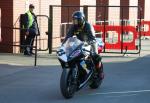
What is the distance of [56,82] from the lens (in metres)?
12.8

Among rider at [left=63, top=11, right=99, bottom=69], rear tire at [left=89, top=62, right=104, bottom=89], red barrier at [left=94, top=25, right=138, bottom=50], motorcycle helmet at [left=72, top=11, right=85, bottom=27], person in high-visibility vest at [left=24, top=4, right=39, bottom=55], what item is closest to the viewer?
motorcycle helmet at [left=72, top=11, right=85, bottom=27]

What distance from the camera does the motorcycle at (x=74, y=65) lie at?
34.2ft

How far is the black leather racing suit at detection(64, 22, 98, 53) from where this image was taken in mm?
11211

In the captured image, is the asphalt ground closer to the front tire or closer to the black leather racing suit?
the front tire

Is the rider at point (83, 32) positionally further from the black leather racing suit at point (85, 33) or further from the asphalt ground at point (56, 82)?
the asphalt ground at point (56, 82)

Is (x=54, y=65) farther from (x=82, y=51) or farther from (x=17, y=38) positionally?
(x=82, y=51)

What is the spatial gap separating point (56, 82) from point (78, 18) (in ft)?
7.44

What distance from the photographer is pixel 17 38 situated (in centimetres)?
1994

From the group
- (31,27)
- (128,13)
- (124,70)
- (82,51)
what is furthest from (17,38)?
(128,13)

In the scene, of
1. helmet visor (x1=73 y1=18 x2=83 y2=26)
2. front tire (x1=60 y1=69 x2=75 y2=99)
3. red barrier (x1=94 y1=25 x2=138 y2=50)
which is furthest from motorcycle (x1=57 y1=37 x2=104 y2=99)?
red barrier (x1=94 y1=25 x2=138 y2=50)

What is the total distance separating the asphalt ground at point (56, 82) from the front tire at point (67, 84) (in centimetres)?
12

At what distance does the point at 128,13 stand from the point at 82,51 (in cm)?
2508

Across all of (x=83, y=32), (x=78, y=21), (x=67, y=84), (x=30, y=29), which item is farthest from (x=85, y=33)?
(x=30, y=29)

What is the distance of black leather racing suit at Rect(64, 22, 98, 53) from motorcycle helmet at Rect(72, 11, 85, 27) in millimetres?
91
